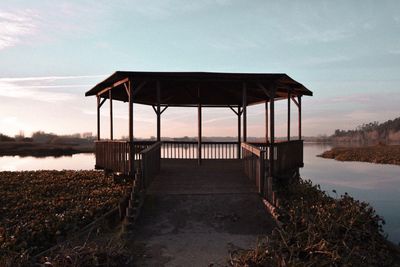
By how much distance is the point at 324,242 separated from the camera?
18.4 feet

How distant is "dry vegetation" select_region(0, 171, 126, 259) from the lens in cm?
683

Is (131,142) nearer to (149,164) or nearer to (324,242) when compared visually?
(149,164)

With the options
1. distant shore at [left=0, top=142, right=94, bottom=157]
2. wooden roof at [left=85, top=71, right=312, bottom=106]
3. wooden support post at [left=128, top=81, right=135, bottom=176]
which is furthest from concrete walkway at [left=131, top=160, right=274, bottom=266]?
distant shore at [left=0, top=142, right=94, bottom=157]

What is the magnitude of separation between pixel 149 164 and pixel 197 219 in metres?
2.75

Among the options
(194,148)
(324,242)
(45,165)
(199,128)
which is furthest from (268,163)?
(45,165)

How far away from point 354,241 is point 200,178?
5184mm

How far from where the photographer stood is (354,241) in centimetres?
646

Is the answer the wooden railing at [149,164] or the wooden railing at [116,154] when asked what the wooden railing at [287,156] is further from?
the wooden railing at [116,154]

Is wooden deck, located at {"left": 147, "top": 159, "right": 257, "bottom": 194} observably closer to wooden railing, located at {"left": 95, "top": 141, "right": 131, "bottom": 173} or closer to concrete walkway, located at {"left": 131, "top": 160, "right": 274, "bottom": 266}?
concrete walkway, located at {"left": 131, "top": 160, "right": 274, "bottom": 266}

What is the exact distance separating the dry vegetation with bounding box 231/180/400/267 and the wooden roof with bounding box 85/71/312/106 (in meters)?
4.63

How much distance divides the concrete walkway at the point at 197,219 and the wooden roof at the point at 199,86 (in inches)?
128

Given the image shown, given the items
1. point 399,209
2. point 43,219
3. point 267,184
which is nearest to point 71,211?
point 43,219

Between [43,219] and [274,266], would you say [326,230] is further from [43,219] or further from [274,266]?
[43,219]

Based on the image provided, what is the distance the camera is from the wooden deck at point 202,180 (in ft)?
31.1
